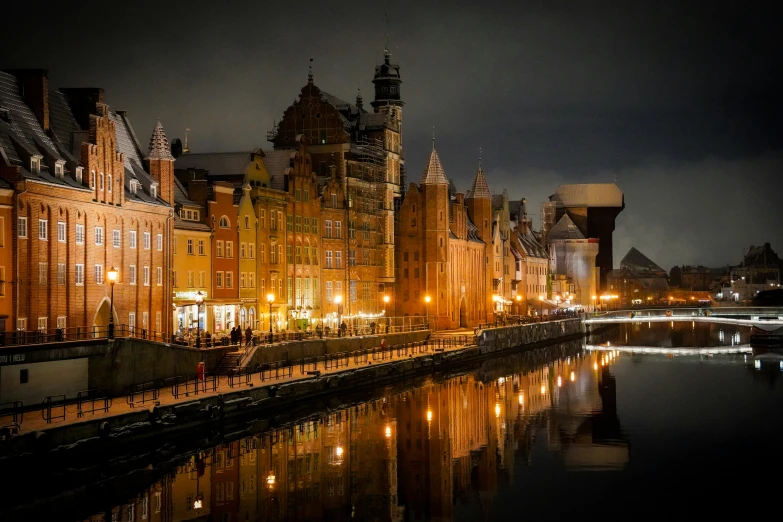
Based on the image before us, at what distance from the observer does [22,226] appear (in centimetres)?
4872

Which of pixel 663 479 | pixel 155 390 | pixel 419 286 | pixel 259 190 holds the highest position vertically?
pixel 259 190

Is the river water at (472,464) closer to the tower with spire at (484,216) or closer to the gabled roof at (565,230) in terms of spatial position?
the tower with spire at (484,216)

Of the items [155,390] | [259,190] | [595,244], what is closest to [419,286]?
[259,190]

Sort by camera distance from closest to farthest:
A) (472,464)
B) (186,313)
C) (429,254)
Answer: (472,464), (186,313), (429,254)

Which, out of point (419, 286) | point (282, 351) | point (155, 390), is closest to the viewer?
point (155, 390)

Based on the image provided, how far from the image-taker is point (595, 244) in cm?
18250

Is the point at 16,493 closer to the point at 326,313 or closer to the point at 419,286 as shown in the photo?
the point at 326,313

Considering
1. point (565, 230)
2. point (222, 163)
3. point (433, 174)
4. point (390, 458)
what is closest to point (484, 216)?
point (433, 174)

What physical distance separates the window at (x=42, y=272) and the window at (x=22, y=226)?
6.72 ft

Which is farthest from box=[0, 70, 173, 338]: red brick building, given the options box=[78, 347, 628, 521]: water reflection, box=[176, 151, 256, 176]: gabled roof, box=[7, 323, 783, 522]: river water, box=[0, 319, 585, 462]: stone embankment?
box=[78, 347, 628, 521]: water reflection

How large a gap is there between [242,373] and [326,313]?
1092 inches

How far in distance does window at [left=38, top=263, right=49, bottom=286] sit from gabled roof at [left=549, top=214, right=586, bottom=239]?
142043mm

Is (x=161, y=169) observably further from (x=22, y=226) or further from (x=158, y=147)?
(x=22, y=226)

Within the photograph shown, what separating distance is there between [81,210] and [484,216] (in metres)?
70.8
